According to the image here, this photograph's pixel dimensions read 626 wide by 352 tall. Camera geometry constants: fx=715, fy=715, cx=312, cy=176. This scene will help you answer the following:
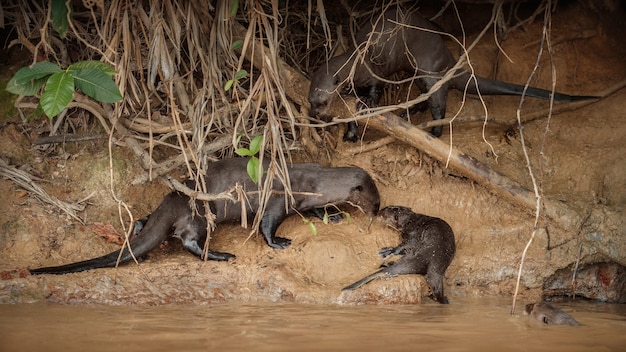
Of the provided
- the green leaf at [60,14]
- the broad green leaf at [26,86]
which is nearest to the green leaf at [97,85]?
the broad green leaf at [26,86]

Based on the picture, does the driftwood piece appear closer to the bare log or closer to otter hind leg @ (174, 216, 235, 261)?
the bare log

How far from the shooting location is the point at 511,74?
470 centimetres

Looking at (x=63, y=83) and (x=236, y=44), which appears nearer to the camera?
(x=63, y=83)

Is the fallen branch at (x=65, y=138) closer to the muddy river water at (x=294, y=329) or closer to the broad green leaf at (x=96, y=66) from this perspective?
the broad green leaf at (x=96, y=66)

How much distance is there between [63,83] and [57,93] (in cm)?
6

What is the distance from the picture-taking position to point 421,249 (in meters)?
3.77

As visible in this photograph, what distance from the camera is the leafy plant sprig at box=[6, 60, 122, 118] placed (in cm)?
296

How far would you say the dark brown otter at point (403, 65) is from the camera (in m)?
4.17

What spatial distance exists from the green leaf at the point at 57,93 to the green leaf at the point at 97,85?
0.07 m

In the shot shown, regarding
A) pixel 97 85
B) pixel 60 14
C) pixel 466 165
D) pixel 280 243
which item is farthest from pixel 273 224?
pixel 60 14

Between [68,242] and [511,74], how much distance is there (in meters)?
2.93

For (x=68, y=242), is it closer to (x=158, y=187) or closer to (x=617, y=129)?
(x=158, y=187)

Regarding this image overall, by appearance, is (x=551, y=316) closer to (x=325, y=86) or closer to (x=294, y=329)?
(x=294, y=329)

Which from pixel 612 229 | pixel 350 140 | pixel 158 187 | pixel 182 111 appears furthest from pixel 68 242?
pixel 612 229
